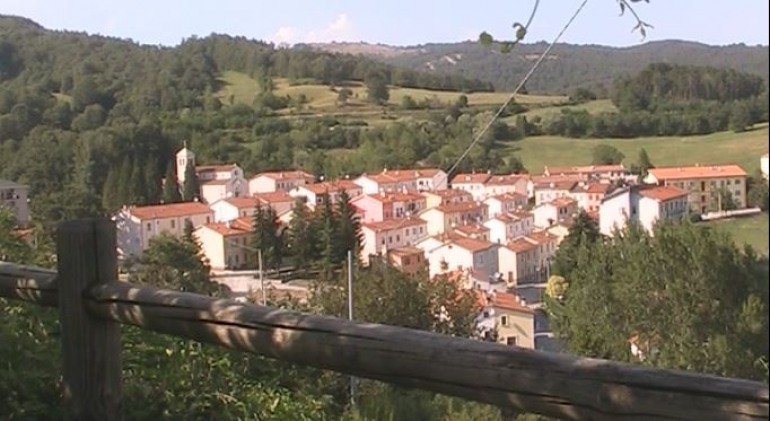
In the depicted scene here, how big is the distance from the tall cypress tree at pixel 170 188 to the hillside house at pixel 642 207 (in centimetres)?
513

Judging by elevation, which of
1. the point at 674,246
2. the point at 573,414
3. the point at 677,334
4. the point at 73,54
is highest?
the point at 73,54

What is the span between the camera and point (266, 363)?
2617 mm

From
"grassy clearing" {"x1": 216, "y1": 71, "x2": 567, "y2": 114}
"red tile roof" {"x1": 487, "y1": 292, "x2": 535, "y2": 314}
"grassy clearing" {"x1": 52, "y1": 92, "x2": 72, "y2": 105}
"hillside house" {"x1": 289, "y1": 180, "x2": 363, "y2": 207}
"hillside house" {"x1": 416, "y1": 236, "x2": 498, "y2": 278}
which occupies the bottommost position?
"red tile roof" {"x1": 487, "y1": 292, "x2": 535, "y2": 314}

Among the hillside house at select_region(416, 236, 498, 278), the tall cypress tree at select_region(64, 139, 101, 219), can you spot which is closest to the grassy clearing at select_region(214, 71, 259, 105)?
the hillside house at select_region(416, 236, 498, 278)

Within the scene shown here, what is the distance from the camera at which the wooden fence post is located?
1577 millimetres

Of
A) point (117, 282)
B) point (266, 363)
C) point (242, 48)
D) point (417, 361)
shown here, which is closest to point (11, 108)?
point (266, 363)

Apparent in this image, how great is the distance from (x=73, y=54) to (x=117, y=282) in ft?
40.8

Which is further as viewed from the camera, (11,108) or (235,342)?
(11,108)

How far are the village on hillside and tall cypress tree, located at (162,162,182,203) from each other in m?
0.10

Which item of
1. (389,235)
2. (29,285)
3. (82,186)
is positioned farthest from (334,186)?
(29,285)

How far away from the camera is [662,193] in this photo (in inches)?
400

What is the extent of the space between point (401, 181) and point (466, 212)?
50.8 inches

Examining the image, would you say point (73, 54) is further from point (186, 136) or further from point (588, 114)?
point (588, 114)

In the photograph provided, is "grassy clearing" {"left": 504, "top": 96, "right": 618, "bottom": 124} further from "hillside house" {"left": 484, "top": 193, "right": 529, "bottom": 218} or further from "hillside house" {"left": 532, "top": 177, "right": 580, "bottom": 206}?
"hillside house" {"left": 484, "top": 193, "right": 529, "bottom": 218}
